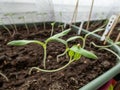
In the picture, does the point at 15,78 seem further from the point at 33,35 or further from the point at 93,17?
the point at 93,17

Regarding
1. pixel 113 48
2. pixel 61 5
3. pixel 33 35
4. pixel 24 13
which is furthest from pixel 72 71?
pixel 61 5

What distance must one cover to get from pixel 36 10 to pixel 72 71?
0.71 meters

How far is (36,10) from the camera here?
1.23 metres

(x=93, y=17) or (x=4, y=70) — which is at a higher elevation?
(x=4, y=70)

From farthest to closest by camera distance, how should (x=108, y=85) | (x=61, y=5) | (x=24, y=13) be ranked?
1. (x=61, y=5)
2. (x=24, y=13)
3. (x=108, y=85)

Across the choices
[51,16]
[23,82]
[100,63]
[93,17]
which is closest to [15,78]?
[23,82]

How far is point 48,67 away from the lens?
65 centimetres

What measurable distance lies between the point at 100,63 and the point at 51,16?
74 centimetres

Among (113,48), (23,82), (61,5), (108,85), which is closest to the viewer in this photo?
(23,82)

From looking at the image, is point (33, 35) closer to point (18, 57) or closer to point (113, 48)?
point (18, 57)

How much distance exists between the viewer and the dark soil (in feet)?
1.82

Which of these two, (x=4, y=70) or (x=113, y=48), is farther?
(x=113, y=48)

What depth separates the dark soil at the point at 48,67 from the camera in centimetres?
56

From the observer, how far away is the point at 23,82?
1.86 ft
